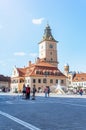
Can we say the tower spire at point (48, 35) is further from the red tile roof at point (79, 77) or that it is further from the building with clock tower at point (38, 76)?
the building with clock tower at point (38, 76)

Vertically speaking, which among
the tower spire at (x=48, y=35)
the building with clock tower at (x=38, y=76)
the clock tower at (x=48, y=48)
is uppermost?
the tower spire at (x=48, y=35)

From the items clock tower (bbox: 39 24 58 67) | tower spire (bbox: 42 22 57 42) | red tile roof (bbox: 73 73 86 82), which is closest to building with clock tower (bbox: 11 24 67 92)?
clock tower (bbox: 39 24 58 67)

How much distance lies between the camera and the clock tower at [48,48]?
425ft

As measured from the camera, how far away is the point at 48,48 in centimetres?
13238

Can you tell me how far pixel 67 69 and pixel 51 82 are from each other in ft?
120

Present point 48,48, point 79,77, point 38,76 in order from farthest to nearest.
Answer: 1. point 79,77
2. point 48,48
3. point 38,76

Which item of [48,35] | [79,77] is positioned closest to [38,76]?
[48,35]

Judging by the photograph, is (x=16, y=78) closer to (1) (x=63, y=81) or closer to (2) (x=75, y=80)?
(1) (x=63, y=81)

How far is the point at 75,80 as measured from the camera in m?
141

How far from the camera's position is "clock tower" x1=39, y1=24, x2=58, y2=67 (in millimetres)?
129625

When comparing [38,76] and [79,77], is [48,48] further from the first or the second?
A: [38,76]

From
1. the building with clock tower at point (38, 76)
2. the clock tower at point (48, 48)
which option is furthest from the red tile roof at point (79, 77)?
the building with clock tower at point (38, 76)

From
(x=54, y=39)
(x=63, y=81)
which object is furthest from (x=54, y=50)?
(x=63, y=81)

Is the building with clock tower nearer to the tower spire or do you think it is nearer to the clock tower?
the clock tower
